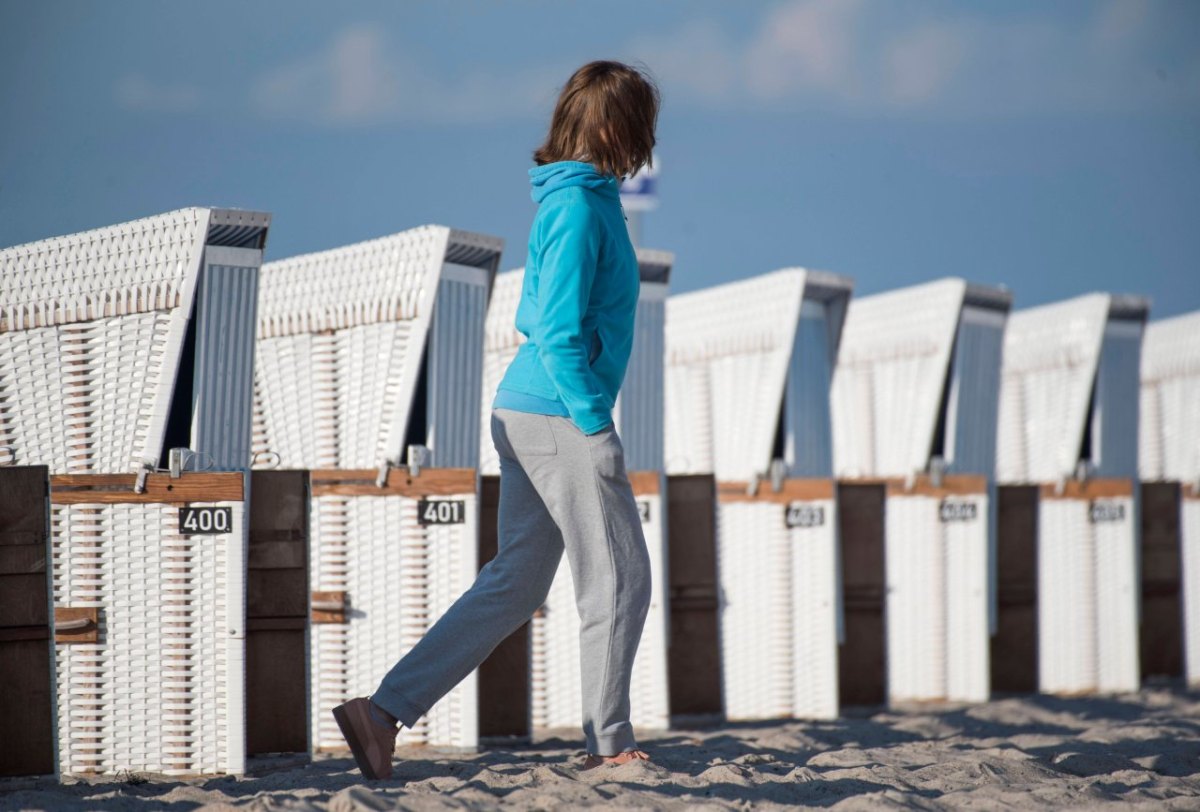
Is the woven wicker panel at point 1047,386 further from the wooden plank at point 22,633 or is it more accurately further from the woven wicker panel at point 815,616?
the wooden plank at point 22,633

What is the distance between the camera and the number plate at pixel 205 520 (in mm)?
4137

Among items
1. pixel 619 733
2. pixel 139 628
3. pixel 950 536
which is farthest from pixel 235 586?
pixel 950 536

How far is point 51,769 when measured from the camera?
12.9 feet

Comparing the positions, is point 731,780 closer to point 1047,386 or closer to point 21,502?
point 21,502

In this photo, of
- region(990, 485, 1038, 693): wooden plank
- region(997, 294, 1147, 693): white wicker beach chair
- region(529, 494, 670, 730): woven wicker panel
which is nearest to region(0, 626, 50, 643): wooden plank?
region(529, 494, 670, 730): woven wicker panel

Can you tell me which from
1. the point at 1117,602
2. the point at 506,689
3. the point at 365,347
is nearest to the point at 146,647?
the point at 365,347

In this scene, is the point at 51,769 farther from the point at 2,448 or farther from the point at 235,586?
the point at 2,448

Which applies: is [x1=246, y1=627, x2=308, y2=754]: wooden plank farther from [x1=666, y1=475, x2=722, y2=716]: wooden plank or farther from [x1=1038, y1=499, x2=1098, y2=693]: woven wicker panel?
[x1=1038, y1=499, x2=1098, y2=693]: woven wicker panel

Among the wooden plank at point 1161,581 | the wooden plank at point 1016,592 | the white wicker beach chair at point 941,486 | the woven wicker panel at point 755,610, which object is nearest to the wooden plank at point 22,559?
the woven wicker panel at point 755,610

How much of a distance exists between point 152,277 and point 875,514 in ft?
11.7

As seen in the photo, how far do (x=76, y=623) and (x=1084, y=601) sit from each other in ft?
17.3

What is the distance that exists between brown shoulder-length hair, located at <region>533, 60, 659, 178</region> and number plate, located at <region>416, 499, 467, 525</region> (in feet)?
5.24

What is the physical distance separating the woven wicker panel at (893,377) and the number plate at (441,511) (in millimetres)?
2559

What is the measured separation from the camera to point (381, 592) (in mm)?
4934
